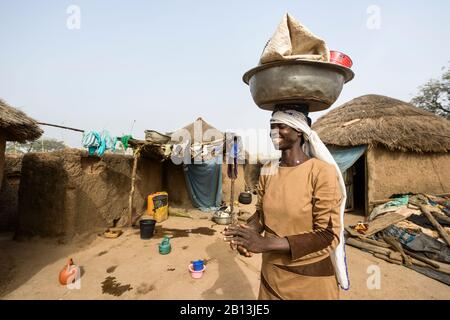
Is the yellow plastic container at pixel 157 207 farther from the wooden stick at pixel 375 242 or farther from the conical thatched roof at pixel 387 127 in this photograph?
the conical thatched roof at pixel 387 127

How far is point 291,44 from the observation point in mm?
1508

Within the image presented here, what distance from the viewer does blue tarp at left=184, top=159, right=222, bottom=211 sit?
9.84 meters

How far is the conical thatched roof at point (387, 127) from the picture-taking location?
788 centimetres

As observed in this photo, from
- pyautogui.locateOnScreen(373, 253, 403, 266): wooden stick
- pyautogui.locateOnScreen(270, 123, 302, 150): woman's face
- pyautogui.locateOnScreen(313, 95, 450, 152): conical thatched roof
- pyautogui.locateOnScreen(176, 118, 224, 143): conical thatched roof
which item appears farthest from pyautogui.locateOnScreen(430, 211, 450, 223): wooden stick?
pyautogui.locateOnScreen(176, 118, 224, 143): conical thatched roof

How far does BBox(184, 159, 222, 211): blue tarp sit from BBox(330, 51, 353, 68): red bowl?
8277 mm

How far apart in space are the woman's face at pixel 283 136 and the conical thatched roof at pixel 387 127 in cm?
746

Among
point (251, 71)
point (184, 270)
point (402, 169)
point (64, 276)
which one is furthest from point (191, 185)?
point (251, 71)

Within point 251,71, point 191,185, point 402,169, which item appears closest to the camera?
point 251,71

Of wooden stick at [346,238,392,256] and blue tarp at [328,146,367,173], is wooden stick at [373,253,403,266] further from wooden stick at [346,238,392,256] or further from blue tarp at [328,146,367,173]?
blue tarp at [328,146,367,173]
